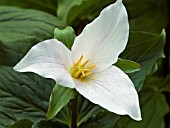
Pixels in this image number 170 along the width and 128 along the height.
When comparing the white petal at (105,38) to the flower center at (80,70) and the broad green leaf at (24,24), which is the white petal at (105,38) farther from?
the broad green leaf at (24,24)

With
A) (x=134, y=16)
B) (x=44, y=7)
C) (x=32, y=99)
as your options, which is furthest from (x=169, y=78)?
(x=32, y=99)

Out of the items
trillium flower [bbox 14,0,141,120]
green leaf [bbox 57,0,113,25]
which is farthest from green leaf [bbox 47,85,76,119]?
green leaf [bbox 57,0,113,25]

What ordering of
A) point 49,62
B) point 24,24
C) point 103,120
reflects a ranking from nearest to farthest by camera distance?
point 49,62 < point 103,120 < point 24,24

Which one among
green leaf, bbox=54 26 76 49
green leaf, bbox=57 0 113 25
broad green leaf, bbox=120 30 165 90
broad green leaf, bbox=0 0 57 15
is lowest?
broad green leaf, bbox=0 0 57 15

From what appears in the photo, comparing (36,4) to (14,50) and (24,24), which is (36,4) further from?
(14,50)

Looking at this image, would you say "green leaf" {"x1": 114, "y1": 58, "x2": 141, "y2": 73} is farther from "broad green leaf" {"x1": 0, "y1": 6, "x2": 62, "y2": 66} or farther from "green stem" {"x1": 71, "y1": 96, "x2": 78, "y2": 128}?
"broad green leaf" {"x1": 0, "y1": 6, "x2": 62, "y2": 66}

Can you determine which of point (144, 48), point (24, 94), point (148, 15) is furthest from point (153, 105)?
point (24, 94)

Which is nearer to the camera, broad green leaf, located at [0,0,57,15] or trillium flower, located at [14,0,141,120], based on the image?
trillium flower, located at [14,0,141,120]
